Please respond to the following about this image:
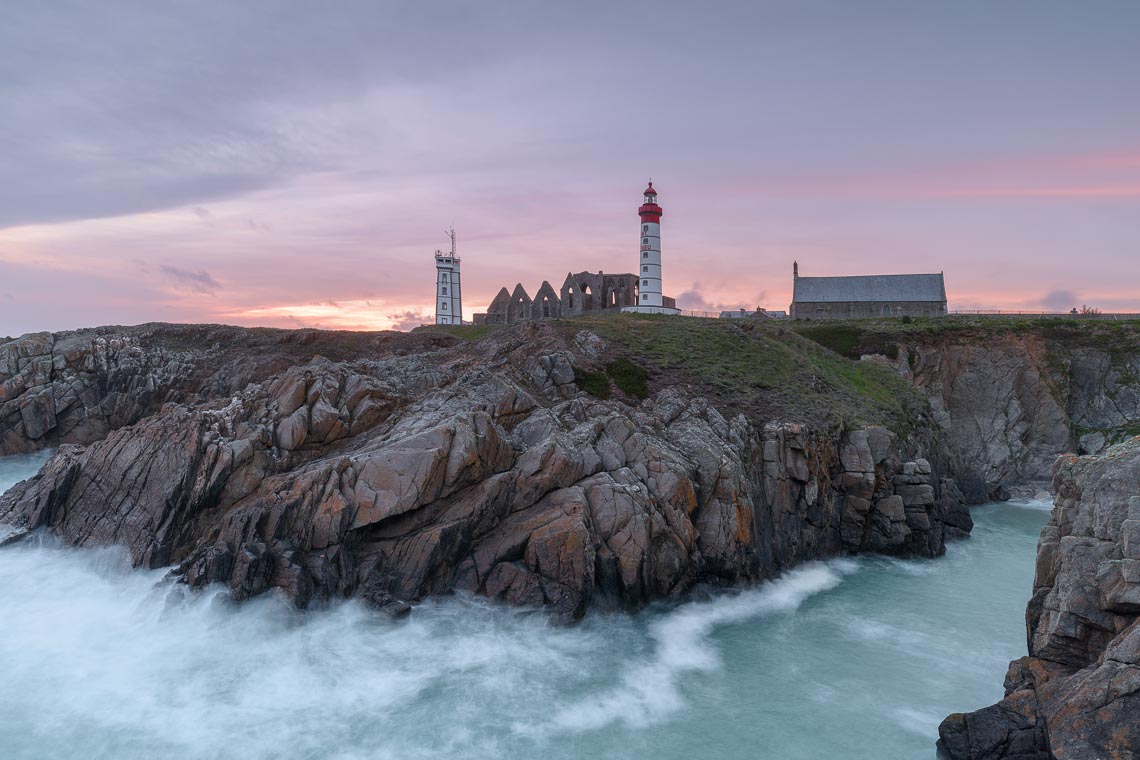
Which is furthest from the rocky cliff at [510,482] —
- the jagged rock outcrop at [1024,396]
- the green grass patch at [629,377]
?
the jagged rock outcrop at [1024,396]

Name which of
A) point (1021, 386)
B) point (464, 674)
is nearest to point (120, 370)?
point (464, 674)

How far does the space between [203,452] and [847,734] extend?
83.1 feet

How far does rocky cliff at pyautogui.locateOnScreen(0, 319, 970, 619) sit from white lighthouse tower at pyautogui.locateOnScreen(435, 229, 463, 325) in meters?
51.7

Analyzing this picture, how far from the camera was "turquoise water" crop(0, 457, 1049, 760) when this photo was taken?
692 inches

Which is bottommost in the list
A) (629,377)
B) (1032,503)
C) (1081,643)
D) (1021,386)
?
(1032,503)

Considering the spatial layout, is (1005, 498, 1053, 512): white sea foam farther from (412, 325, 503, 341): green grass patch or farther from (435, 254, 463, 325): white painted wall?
(435, 254, 463, 325): white painted wall

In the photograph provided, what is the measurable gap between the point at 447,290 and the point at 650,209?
3456 centimetres

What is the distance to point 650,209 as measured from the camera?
7012 centimetres

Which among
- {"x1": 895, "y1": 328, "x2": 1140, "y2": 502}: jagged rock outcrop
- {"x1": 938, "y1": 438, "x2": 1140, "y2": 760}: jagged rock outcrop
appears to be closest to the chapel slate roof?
{"x1": 895, "y1": 328, "x2": 1140, "y2": 502}: jagged rock outcrop

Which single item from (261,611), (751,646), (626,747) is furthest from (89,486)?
(751,646)

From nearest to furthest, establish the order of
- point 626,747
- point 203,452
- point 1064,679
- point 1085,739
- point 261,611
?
point 1085,739 → point 1064,679 → point 626,747 → point 261,611 → point 203,452

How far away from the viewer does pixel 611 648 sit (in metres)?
22.5

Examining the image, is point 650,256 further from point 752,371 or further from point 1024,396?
point 1024,396

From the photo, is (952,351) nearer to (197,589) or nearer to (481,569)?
(481,569)
